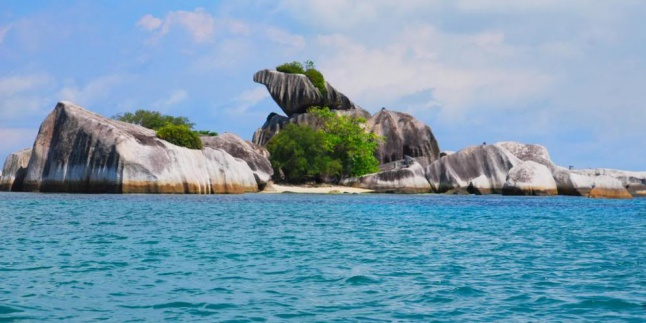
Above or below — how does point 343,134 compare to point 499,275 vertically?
above

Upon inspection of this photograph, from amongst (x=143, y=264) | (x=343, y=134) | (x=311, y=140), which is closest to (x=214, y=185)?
(x=311, y=140)

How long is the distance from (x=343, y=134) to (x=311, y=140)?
623cm

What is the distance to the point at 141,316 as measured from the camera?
9.03 m

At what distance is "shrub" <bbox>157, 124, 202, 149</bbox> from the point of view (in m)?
50.1

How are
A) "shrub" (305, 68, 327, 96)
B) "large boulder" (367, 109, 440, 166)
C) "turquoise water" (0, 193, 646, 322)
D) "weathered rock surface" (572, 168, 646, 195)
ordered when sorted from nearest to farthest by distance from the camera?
"turquoise water" (0, 193, 646, 322) → "weathered rock surface" (572, 168, 646, 195) → "large boulder" (367, 109, 440, 166) → "shrub" (305, 68, 327, 96)

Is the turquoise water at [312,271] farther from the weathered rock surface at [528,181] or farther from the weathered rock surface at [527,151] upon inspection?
the weathered rock surface at [527,151]

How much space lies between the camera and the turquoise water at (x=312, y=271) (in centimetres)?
948

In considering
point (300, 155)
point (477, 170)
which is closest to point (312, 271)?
point (477, 170)

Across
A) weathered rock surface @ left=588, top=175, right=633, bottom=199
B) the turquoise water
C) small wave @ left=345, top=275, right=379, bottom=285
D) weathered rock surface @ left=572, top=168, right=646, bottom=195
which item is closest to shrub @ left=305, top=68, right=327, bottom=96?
weathered rock surface @ left=572, top=168, right=646, bottom=195

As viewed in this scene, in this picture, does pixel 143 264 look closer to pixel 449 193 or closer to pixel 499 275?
pixel 499 275

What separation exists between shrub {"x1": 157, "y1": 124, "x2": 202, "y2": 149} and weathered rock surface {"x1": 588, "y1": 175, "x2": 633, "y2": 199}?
31.8m

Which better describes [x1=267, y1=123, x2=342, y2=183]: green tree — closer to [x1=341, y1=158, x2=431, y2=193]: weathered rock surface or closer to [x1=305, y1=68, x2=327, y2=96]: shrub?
[x1=341, y1=158, x2=431, y2=193]: weathered rock surface

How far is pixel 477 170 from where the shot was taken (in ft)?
204

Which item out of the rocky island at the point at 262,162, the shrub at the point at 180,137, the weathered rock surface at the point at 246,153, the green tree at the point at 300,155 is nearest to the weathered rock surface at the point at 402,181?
the rocky island at the point at 262,162
